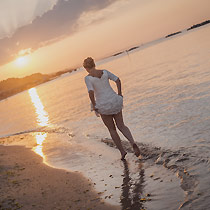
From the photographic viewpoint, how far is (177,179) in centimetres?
474

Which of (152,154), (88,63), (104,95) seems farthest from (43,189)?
(88,63)

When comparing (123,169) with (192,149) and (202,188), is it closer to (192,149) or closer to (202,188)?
(192,149)

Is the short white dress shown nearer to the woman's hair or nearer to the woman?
the woman

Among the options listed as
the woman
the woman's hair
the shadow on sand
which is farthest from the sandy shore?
the woman's hair

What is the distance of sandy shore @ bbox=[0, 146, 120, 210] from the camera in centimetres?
460

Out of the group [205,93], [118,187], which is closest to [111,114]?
[118,187]

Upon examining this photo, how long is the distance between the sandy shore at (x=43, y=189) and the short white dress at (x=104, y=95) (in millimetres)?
1637

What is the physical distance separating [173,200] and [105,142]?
15.9 ft

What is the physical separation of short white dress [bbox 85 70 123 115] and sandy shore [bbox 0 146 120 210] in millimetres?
1637

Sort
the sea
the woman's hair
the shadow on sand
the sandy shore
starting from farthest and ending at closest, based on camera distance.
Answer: the woman's hair, the sandy shore, the sea, the shadow on sand

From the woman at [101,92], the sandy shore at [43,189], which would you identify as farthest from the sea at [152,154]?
the woman at [101,92]

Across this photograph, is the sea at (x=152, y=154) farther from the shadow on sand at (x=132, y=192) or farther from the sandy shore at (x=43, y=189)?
the sandy shore at (x=43, y=189)

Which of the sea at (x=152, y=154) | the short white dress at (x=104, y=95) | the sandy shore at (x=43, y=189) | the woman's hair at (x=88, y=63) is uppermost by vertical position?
the woman's hair at (x=88, y=63)

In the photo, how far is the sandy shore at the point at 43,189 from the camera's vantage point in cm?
460
